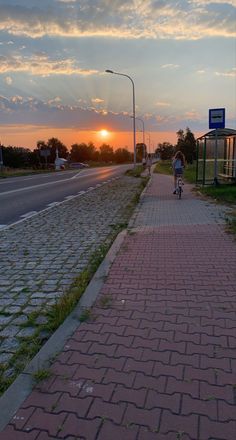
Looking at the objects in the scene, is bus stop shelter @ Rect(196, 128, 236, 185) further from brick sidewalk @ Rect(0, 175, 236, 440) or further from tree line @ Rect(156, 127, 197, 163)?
tree line @ Rect(156, 127, 197, 163)

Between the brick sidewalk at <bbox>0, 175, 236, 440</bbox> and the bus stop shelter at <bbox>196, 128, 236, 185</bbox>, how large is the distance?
44.9 ft

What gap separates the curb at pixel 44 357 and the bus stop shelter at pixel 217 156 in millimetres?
14455

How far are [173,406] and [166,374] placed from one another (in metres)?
0.37

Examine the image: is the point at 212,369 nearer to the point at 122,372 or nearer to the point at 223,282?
the point at 122,372

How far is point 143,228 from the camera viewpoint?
9.38 meters

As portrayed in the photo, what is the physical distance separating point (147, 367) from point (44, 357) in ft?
2.77

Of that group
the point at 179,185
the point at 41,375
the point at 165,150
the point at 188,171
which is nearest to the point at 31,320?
the point at 41,375

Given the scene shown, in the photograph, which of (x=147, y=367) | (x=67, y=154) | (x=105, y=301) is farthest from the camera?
(x=67, y=154)

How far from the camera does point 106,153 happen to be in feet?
516

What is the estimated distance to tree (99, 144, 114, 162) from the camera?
505 ft

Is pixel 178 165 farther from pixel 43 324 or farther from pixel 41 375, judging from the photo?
pixel 41 375

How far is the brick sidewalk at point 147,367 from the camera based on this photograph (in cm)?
255

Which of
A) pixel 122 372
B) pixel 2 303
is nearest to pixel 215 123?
pixel 2 303

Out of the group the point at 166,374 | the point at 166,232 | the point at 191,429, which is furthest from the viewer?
the point at 166,232
